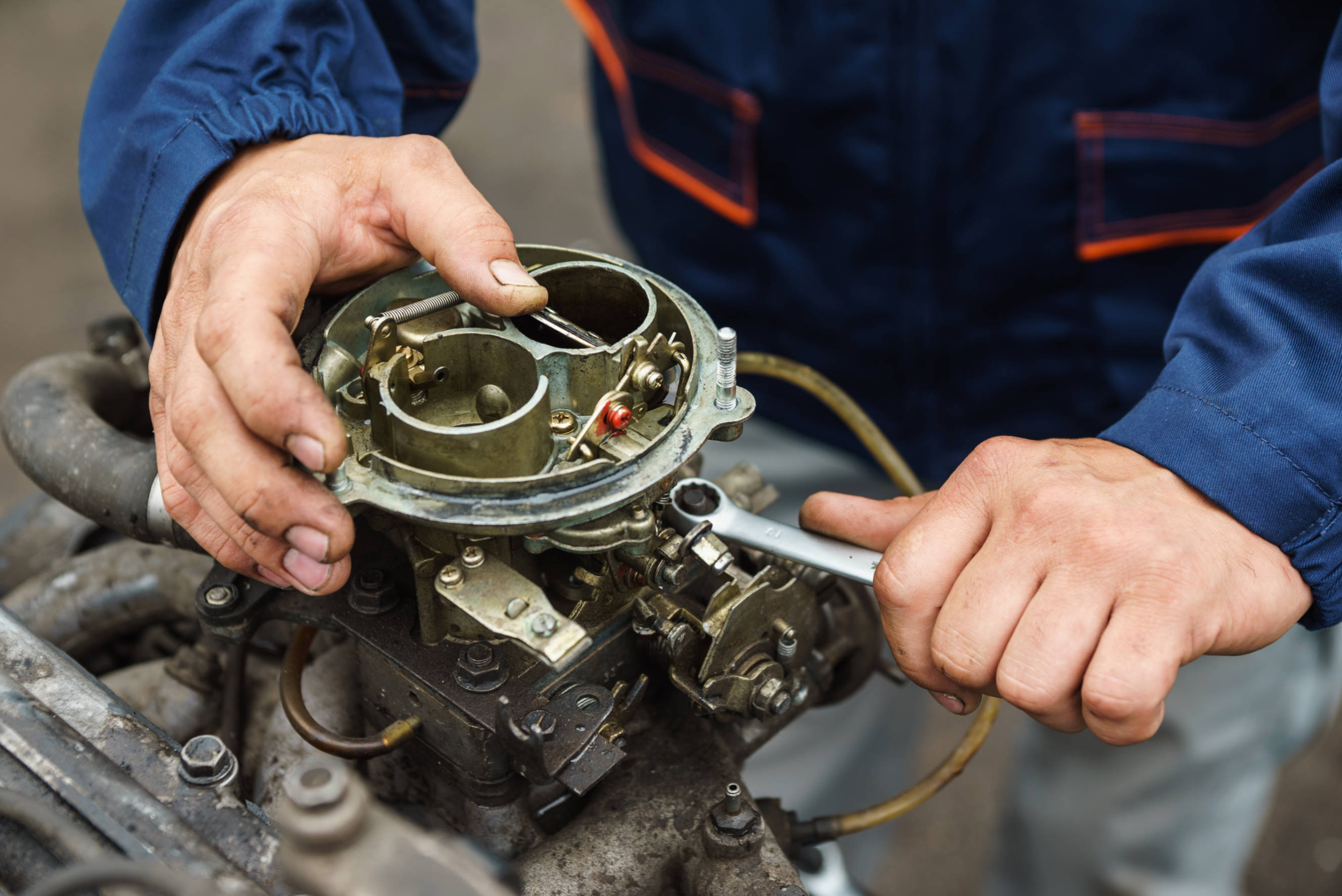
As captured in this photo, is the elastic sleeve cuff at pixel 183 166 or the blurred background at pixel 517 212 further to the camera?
the blurred background at pixel 517 212

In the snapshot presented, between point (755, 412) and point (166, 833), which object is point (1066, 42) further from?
point (166, 833)

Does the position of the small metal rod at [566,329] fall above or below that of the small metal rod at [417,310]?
below

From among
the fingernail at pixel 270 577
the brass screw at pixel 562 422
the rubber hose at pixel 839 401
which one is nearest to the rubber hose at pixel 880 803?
the rubber hose at pixel 839 401

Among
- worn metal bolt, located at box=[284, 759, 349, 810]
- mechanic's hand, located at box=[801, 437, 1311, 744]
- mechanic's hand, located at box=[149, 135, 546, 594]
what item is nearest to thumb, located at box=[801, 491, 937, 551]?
mechanic's hand, located at box=[801, 437, 1311, 744]

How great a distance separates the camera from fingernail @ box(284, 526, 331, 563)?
915 millimetres

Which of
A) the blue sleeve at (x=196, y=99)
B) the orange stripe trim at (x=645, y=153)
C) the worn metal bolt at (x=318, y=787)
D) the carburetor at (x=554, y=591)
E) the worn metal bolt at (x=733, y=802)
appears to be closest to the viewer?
the worn metal bolt at (x=318, y=787)

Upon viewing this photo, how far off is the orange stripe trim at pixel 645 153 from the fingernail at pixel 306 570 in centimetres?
119

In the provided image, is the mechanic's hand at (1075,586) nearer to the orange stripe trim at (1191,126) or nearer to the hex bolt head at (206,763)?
the hex bolt head at (206,763)

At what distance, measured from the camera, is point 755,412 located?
2.16 metres

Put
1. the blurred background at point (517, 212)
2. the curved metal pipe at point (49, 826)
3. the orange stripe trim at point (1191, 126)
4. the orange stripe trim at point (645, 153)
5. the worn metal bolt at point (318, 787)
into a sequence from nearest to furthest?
the worn metal bolt at point (318, 787), the curved metal pipe at point (49, 826), the orange stripe trim at point (1191, 126), the orange stripe trim at point (645, 153), the blurred background at point (517, 212)

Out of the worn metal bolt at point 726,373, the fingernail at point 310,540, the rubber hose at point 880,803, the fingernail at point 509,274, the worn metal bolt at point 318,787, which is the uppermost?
the fingernail at point 509,274

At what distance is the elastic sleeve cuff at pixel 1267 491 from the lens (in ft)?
3.35

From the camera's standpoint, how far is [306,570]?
98 cm

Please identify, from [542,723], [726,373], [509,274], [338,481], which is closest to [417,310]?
[509,274]
